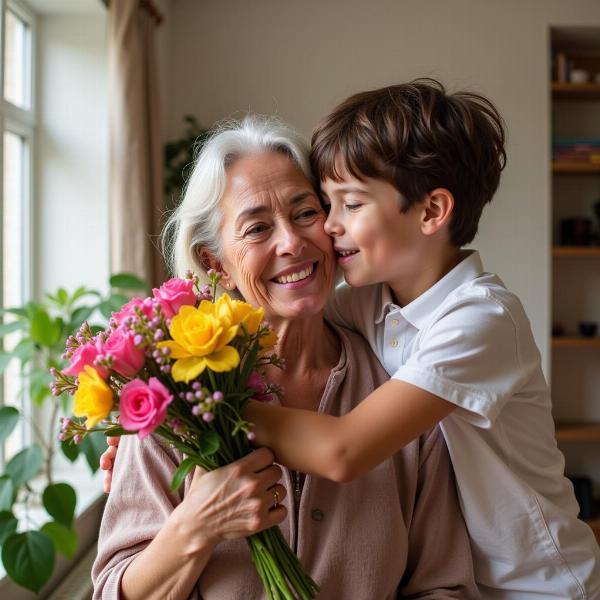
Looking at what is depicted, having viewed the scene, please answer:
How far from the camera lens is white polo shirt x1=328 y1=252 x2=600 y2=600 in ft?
4.51

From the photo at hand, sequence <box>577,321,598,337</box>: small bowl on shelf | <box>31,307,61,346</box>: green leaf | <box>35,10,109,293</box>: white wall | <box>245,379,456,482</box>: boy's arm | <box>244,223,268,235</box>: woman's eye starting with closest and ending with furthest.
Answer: <box>245,379,456,482</box>: boy's arm
<box>244,223,268,235</box>: woman's eye
<box>31,307,61,346</box>: green leaf
<box>35,10,109,293</box>: white wall
<box>577,321,598,337</box>: small bowl on shelf

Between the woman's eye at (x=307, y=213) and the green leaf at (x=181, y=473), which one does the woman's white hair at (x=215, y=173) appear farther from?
the green leaf at (x=181, y=473)

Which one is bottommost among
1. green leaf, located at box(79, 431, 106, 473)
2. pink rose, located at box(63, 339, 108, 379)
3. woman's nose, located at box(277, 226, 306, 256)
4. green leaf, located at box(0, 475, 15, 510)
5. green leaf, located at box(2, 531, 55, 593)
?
green leaf, located at box(2, 531, 55, 593)

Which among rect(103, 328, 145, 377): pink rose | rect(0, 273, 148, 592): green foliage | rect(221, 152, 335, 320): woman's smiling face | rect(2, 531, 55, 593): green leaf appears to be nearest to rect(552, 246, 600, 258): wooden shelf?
rect(0, 273, 148, 592): green foliage

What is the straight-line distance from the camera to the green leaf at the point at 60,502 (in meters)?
2.27

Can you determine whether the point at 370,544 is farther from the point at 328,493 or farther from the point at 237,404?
the point at 237,404

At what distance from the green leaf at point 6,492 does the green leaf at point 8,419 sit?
13 centimetres

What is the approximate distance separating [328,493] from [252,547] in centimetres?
23

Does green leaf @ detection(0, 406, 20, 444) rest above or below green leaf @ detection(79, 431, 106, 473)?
above

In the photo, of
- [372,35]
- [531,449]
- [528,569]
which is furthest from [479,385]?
[372,35]

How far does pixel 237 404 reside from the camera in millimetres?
1177

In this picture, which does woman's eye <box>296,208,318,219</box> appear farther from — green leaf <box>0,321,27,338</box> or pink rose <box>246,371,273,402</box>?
green leaf <box>0,321,27,338</box>

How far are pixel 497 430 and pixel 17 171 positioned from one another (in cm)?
290

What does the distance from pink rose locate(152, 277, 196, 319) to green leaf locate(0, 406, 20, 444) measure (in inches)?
55.1
